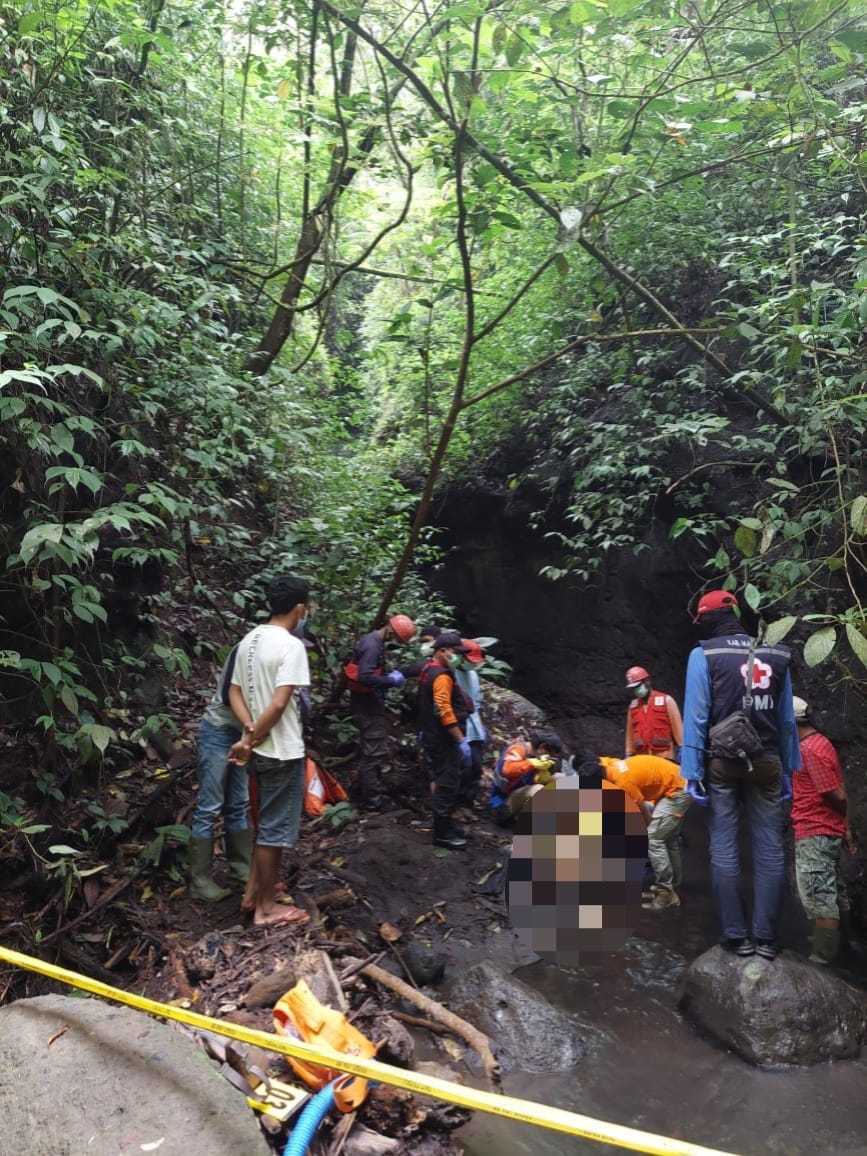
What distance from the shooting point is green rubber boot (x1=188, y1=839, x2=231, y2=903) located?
4.70 metres

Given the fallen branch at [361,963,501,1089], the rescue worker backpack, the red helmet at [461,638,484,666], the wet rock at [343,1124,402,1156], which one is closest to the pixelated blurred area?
the fallen branch at [361,963,501,1089]

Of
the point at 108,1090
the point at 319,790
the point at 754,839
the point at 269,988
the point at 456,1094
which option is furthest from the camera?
the point at 319,790

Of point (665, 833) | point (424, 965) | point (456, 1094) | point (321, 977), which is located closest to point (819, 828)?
point (665, 833)

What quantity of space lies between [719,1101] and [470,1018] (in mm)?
1344

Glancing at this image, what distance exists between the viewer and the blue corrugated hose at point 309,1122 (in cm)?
269

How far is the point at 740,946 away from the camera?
15.1ft

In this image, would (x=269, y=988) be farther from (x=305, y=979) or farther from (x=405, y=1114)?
(x=405, y=1114)

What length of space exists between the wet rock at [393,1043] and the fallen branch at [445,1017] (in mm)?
490

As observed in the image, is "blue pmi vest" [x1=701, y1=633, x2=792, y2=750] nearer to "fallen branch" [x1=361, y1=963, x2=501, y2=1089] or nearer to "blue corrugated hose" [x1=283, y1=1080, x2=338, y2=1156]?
"fallen branch" [x1=361, y1=963, x2=501, y2=1089]

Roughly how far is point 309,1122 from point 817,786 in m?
4.27

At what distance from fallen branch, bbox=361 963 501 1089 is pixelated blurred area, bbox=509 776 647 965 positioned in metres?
0.58

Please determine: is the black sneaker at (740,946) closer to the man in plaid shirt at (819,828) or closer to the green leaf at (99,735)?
the man in plaid shirt at (819,828)

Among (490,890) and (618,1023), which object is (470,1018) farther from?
(490,890)

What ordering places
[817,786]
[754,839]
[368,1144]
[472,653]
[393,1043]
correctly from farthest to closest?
[472,653] → [817,786] → [754,839] → [393,1043] → [368,1144]
